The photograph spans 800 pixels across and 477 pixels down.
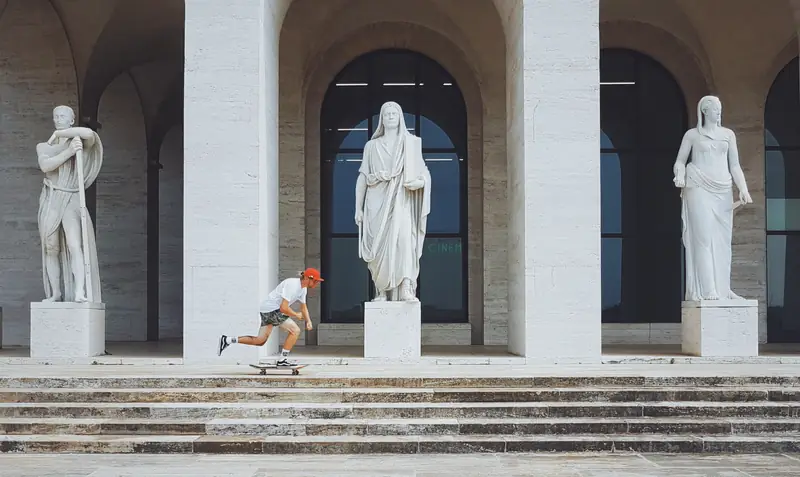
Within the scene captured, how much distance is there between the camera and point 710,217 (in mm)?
13031

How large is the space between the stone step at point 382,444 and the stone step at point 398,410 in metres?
0.51

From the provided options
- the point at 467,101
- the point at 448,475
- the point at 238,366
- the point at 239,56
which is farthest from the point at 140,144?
the point at 448,475

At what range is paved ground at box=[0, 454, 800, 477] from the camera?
24.1ft

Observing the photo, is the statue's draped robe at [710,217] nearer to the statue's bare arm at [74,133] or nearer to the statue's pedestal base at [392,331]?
the statue's pedestal base at [392,331]

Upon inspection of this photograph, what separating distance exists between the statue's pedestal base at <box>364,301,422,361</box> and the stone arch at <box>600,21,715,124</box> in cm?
777

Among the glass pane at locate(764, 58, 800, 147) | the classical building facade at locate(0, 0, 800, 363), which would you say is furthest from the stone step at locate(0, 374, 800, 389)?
the glass pane at locate(764, 58, 800, 147)

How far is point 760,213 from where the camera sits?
17.1 m

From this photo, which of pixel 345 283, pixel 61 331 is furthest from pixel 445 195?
pixel 61 331

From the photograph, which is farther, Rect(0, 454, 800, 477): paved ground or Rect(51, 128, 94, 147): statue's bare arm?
Rect(51, 128, 94, 147): statue's bare arm

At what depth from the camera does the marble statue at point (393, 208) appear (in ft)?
41.5

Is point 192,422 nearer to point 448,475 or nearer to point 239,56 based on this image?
point 448,475

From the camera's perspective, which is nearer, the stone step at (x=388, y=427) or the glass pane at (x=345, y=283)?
the stone step at (x=388, y=427)

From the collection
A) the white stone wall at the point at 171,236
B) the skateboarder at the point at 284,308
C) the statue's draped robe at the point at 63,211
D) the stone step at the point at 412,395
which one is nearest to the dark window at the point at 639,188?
the stone step at the point at 412,395

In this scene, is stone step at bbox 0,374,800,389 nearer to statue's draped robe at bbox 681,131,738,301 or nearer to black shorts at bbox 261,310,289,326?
black shorts at bbox 261,310,289,326
